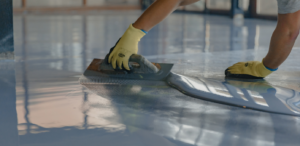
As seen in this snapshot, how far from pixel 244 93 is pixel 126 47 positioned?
0.53m

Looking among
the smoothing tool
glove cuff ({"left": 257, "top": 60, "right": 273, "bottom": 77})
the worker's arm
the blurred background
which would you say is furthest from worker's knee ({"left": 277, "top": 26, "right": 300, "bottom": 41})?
the blurred background

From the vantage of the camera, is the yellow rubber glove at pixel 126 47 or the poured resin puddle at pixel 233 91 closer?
the poured resin puddle at pixel 233 91

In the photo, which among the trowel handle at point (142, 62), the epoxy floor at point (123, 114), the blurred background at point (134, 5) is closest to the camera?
the epoxy floor at point (123, 114)

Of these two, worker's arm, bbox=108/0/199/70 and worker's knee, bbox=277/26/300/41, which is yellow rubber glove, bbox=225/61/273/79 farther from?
worker's arm, bbox=108/0/199/70

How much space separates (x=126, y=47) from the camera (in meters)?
1.42

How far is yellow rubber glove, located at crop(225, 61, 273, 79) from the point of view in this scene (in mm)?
1428

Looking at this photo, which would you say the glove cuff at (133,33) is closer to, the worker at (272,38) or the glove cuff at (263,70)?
the worker at (272,38)

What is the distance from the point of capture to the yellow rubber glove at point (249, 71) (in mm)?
1428

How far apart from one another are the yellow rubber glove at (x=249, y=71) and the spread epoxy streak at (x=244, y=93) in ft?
0.30

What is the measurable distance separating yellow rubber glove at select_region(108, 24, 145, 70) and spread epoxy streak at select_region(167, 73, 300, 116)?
0.21m

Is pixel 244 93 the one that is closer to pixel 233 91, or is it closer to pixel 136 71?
pixel 233 91

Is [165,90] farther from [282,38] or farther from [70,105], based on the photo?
[282,38]

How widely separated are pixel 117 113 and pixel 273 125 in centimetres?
43

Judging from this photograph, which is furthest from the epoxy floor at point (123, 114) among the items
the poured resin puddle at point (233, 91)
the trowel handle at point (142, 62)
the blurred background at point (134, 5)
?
the blurred background at point (134, 5)
